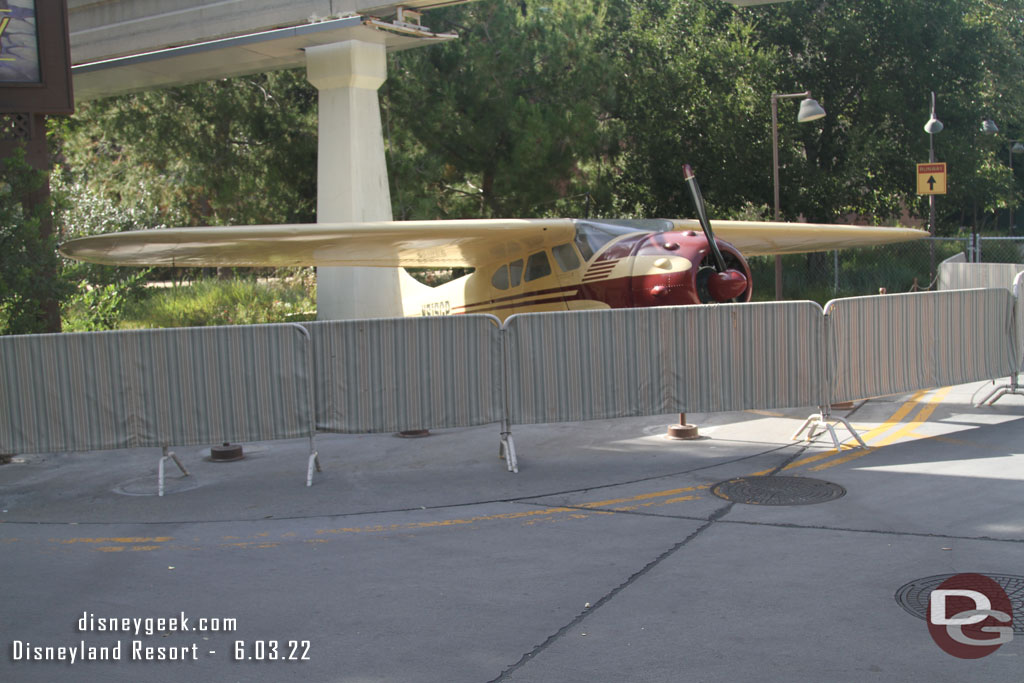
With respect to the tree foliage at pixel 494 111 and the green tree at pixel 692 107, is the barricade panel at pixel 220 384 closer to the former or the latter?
the tree foliage at pixel 494 111

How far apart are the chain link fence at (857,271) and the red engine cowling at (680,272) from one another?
37.7 feet

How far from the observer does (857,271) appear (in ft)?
75.7

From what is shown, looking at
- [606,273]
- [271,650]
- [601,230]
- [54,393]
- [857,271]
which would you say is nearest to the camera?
[271,650]

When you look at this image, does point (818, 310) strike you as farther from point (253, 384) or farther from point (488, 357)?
point (253, 384)

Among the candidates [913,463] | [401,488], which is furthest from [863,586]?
[401,488]

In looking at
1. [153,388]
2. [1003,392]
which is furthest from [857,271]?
[153,388]

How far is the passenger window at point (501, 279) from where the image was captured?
482 inches

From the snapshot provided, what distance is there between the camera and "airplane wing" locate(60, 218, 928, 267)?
988 centimetres

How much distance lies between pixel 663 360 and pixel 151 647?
5123 millimetres

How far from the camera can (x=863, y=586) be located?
4.85m

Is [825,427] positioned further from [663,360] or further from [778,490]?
[778,490]

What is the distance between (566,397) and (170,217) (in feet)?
70.5

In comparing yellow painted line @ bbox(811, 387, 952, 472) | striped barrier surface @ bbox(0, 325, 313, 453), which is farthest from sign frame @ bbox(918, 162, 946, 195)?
striped barrier surface @ bbox(0, 325, 313, 453)

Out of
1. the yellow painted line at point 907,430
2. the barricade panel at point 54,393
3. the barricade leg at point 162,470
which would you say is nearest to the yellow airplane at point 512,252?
the yellow painted line at point 907,430
